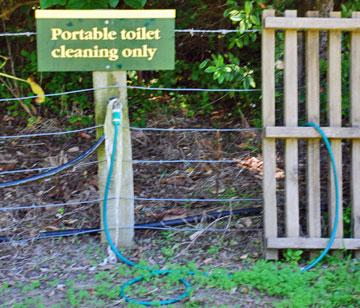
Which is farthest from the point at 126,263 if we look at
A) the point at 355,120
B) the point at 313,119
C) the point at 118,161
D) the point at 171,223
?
the point at 355,120

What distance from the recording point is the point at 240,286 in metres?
4.48

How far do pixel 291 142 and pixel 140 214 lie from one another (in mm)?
1531

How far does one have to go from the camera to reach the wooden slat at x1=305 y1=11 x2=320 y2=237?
4805 millimetres

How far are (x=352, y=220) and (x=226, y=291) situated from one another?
1176 millimetres

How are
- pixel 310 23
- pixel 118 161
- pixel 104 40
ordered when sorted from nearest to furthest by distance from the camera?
pixel 310 23 < pixel 104 40 < pixel 118 161

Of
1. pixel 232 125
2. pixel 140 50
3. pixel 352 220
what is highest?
pixel 140 50

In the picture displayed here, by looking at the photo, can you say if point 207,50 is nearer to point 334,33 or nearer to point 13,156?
point 13,156

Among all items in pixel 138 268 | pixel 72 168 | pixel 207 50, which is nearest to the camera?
pixel 138 268

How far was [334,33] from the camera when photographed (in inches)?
188

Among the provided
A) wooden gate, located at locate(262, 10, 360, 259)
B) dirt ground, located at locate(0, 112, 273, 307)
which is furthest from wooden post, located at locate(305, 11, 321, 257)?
dirt ground, located at locate(0, 112, 273, 307)

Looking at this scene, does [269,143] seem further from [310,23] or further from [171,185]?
[171,185]

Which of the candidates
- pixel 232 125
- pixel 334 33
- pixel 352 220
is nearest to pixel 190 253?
pixel 352 220

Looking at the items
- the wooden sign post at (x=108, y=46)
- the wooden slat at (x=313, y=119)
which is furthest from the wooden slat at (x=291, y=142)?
the wooden sign post at (x=108, y=46)

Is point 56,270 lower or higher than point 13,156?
lower
